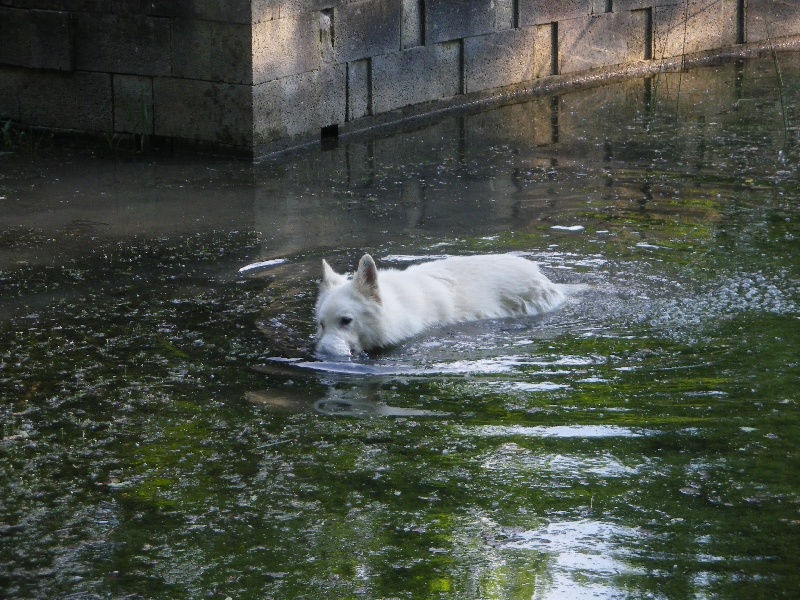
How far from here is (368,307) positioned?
20.3 feet

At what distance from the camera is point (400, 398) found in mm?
5516

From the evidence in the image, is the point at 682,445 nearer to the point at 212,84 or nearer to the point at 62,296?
the point at 62,296

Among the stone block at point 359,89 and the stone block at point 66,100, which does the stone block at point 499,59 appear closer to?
the stone block at point 359,89

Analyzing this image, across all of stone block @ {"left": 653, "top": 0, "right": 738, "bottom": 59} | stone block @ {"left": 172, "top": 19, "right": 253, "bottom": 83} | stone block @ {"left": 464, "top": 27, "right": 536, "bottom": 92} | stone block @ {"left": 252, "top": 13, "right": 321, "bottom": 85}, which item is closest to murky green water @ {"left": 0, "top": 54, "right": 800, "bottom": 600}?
stone block @ {"left": 172, "top": 19, "right": 253, "bottom": 83}

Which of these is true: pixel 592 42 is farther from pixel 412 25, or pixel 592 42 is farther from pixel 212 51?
pixel 212 51

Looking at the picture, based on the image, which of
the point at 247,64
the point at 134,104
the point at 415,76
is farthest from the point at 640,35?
the point at 134,104

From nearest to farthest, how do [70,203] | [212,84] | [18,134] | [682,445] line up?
[682,445]
[70,203]
[212,84]
[18,134]

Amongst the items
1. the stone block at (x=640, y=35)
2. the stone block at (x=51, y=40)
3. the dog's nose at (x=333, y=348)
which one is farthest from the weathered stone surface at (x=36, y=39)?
the stone block at (x=640, y=35)

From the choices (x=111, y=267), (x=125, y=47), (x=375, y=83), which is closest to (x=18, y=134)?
(x=125, y=47)

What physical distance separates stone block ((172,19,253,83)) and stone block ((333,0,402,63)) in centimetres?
126

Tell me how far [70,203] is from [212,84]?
209 centimetres

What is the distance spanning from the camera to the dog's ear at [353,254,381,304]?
6.09 metres

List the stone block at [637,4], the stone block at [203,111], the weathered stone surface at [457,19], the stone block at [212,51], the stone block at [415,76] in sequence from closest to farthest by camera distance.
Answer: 1. the stone block at [212,51]
2. the stone block at [203,111]
3. the stone block at [415,76]
4. the weathered stone surface at [457,19]
5. the stone block at [637,4]

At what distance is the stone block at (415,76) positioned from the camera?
40.4 ft
